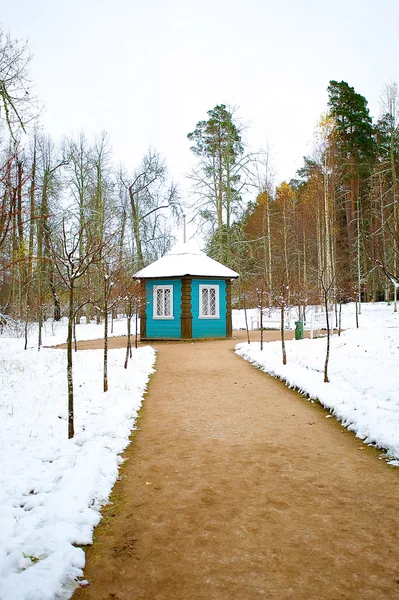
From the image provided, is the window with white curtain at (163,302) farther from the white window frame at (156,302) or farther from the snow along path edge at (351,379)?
the snow along path edge at (351,379)

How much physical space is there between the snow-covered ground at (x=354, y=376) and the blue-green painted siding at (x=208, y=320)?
377 centimetres

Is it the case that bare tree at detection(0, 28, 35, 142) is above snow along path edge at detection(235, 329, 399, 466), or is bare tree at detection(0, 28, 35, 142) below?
above

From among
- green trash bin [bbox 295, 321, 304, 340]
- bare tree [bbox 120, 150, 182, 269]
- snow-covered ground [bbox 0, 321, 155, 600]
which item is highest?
bare tree [bbox 120, 150, 182, 269]

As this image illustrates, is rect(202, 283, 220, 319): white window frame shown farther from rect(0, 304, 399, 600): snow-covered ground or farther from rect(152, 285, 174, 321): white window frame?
rect(0, 304, 399, 600): snow-covered ground

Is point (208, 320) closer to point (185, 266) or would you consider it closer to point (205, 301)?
point (205, 301)

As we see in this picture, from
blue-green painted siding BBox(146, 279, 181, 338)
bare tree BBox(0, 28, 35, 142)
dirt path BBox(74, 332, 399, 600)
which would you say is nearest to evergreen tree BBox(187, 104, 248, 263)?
blue-green painted siding BBox(146, 279, 181, 338)

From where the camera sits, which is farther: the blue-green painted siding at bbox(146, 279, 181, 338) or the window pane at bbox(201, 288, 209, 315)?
the window pane at bbox(201, 288, 209, 315)

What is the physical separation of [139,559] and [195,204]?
23150 mm

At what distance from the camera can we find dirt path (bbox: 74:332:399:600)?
242cm

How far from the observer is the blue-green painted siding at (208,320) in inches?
690

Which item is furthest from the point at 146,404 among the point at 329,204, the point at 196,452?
the point at 329,204

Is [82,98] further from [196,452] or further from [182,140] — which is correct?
[196,452]

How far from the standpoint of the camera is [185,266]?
698 inches

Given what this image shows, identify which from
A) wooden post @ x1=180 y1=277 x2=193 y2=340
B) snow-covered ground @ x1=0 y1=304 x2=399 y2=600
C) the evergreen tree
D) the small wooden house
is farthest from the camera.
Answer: the evergreen tree
